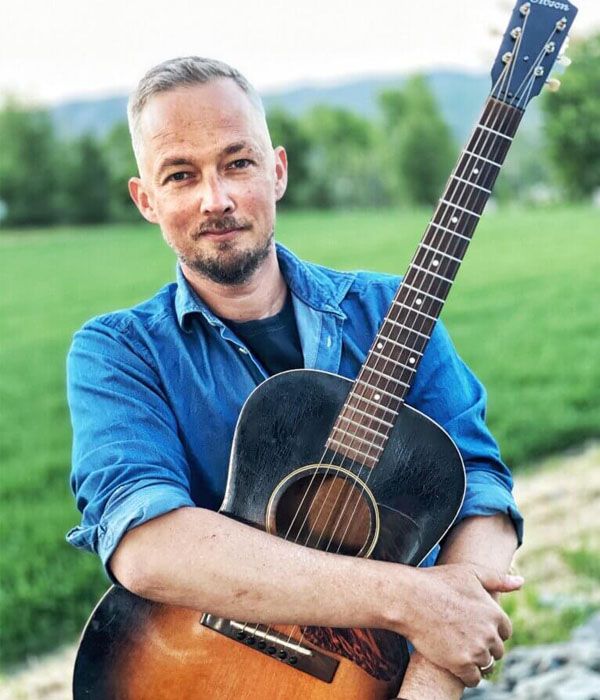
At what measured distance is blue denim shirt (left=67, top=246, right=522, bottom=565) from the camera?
6.53ft

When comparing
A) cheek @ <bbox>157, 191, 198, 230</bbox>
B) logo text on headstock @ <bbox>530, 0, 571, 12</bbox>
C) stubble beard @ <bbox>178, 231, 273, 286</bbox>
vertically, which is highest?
logo text on headstock @ <bbox>530, 0, 571, 12</bbox>

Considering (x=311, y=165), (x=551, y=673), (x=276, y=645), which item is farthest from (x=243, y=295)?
(x=311, y=165)

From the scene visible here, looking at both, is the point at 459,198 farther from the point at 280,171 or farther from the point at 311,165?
the point at 311,165

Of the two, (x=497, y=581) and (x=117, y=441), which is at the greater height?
(x=117, y=441)

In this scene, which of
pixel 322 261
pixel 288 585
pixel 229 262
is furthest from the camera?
pixel 322 261

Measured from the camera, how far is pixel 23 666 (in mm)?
4348

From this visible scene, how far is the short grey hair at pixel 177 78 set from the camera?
204 centimetres

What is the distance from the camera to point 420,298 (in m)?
2.07

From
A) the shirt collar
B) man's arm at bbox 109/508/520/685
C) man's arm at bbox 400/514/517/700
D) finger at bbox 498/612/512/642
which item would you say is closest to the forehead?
the shirt collar

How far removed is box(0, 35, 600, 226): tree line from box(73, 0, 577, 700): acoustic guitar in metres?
24.9

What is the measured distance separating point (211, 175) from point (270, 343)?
415 millimetres

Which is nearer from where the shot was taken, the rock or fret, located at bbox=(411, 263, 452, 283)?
fret, located at bbox=(411, 263, 452, 283)

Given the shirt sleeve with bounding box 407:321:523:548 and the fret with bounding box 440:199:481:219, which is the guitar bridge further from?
the fret with bounding box 440:199:481:219

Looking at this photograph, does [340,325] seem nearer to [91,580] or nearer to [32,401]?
[91,580]
